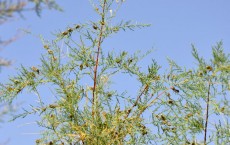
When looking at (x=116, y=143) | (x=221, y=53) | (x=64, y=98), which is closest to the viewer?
(x=116, y=143)

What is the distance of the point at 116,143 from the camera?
3.10m

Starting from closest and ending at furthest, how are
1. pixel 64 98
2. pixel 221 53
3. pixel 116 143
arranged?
pixel 116 143 < pixel 64 98 < pixel 221 53

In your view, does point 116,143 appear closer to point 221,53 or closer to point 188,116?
point 188,116

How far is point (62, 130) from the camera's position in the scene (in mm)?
3229

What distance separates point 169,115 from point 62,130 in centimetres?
87

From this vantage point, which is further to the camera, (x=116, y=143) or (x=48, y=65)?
(x=48, y=65)

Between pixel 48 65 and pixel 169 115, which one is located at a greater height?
pixel 48 65

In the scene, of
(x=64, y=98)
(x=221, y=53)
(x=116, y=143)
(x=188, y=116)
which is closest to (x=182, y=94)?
(x=188, y=116)

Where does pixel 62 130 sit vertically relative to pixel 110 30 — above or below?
below

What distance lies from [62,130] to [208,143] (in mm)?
1116

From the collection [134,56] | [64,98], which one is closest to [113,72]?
[134,56]

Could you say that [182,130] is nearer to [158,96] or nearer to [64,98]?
[158,96]

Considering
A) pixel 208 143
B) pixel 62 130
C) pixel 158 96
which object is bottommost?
pixel 208 143

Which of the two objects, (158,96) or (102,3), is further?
(102,3)
